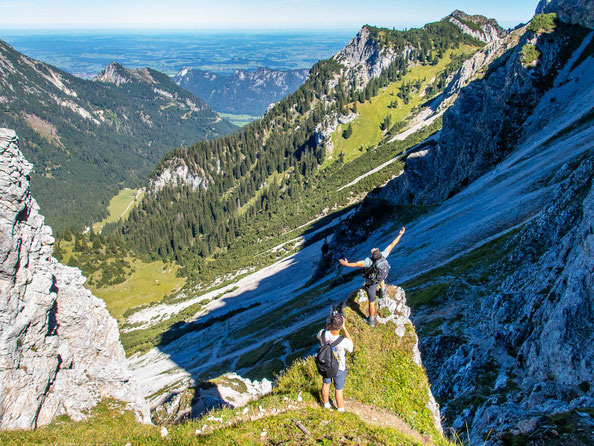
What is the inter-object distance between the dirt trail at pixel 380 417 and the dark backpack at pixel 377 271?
4.92 m

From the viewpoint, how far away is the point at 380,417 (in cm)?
1195

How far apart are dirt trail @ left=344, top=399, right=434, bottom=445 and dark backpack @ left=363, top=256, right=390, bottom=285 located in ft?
16.1

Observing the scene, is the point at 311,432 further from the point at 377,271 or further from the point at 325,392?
the point at 377,271

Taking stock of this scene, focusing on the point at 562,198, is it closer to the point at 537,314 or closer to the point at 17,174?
the point at 537,314

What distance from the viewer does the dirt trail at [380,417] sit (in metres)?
Answer: 11.6

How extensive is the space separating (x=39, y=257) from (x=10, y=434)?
14926 mm

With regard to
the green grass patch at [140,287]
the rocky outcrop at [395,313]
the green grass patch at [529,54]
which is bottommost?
the green grass patch at [140,287]

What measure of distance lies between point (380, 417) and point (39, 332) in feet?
81.1

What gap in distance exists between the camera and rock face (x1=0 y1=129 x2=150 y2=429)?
71.9 feet

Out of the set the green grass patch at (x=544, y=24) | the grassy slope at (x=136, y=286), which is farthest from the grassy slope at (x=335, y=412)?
the grassy slope at (x=136, y=286)

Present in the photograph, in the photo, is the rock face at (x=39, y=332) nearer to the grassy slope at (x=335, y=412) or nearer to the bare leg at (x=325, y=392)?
the grassy slope at (x=335, y=412)

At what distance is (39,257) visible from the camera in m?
25.8

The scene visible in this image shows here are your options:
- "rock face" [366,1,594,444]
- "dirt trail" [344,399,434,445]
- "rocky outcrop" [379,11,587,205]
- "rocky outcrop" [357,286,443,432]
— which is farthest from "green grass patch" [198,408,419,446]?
"rocky outcrop" [379,11,587,205]

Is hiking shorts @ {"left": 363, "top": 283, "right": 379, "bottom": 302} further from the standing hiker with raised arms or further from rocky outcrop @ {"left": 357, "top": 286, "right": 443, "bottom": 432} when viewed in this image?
rocky outcrop @ {"left": 357, "top": 286, "right": 443, "bottom": 432}
